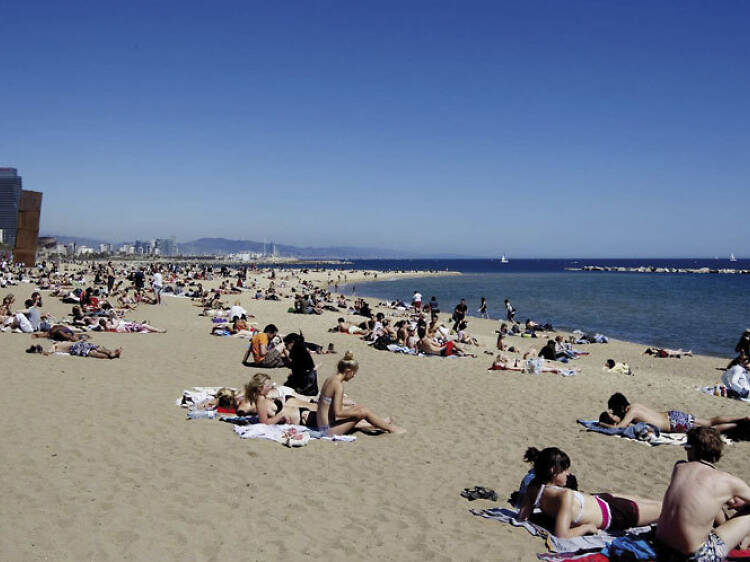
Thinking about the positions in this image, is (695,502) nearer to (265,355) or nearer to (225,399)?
(225,399)

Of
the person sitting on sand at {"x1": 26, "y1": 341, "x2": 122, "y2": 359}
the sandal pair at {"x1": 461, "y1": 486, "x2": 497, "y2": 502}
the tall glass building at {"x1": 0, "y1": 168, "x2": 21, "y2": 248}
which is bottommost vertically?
the person sitting on sand at {"x1": 26, "y1": 341, "x2": 122, "y2": 359}

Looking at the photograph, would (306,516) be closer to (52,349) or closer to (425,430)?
(425,430)

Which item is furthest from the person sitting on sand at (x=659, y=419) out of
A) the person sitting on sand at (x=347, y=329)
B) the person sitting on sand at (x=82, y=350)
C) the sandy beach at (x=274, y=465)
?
the person sitting on sand at (x=347, y=329)

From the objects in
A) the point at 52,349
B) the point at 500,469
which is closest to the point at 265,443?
the point at 500,469

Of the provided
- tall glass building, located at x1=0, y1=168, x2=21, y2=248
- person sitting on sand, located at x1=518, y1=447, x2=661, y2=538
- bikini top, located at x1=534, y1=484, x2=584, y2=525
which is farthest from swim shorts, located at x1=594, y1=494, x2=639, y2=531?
tall glass building, located at x1=0, y1=168, x2=21, y2=248

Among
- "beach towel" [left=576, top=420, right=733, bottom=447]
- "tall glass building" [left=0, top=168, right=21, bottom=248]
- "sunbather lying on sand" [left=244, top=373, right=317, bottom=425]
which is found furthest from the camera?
"tall glass building" [left=0, top=168, right=21, bottom=248]

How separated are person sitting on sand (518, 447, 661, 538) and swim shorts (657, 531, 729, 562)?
0.62 metres

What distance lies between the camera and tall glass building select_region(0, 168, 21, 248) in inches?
2136

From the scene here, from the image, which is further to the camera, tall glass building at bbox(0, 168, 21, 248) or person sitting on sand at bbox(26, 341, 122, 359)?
tall glass building at bbox(0, 168, 21, 248)

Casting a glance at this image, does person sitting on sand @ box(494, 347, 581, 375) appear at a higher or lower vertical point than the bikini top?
lower

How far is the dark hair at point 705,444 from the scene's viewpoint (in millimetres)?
3506

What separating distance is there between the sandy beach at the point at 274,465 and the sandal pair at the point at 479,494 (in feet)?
0.23

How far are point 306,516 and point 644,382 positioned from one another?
9546 mm

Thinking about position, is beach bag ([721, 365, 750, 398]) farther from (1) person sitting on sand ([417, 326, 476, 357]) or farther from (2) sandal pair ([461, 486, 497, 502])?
(2) sandal pair ([461, 486, 497, 502])
